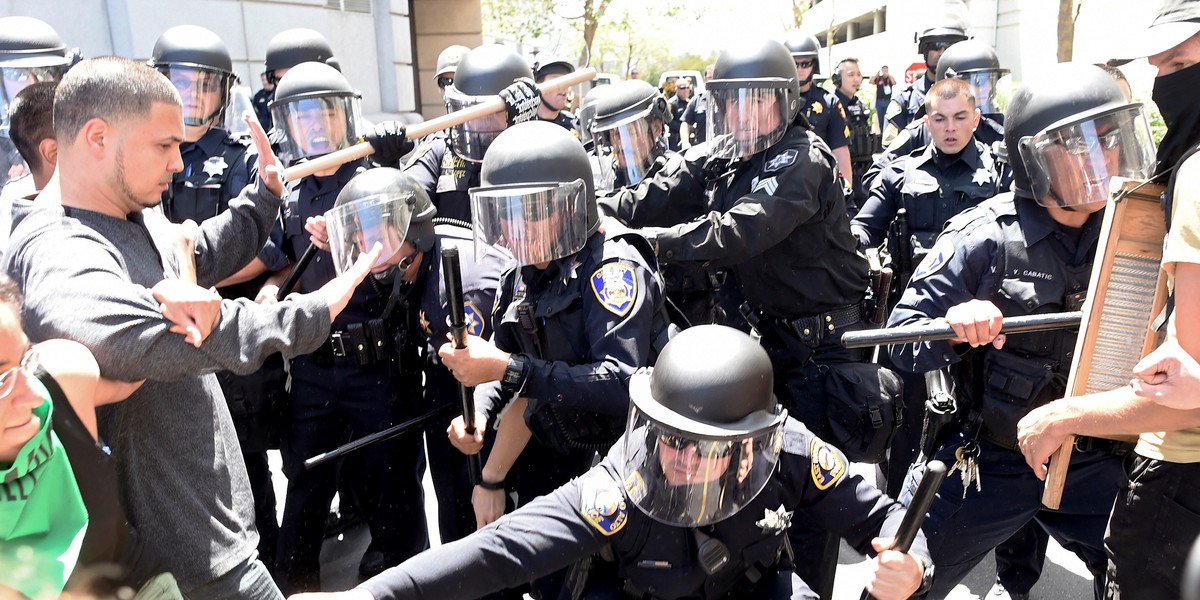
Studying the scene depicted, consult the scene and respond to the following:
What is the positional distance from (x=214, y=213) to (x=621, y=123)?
1.94 meters

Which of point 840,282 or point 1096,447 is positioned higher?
point 840,282

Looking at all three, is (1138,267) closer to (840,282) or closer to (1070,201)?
(1070,201)

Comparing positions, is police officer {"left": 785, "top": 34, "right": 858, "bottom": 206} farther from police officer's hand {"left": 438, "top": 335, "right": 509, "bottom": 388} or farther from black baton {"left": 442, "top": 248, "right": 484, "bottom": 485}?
police officer's hand {"left": 438, "top": 335, "right": 509, "bottom": 388}

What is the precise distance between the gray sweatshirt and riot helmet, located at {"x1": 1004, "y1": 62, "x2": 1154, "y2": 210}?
204 centimetres

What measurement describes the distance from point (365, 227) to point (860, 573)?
2373mm

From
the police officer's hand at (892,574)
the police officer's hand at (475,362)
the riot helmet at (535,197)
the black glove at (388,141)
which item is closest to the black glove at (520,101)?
the black glove at (388,141)

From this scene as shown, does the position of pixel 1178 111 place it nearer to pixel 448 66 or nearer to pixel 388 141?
pixel 388 141

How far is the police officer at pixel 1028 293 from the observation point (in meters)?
2.65

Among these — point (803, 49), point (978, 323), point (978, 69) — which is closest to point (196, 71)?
point (978, 323)

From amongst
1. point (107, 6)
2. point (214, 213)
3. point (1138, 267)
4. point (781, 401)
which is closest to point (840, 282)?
point (781, 401)

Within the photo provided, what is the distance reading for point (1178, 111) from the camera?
2162mm

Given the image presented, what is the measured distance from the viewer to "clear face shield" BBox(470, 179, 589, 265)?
9.32 ft

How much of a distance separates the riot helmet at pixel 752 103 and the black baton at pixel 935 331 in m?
1.53

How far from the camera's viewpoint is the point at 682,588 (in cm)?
231
